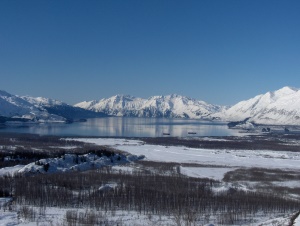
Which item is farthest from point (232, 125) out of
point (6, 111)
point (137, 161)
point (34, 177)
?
point (34, 177)

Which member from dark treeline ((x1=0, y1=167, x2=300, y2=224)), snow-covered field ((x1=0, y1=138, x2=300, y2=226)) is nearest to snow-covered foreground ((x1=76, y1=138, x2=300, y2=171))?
snow-covered field ((x1=0, y1=138, x2=300, y2=226))

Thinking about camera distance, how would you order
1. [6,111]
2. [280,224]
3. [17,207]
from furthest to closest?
[6,111]
[17,207]
[280,224]

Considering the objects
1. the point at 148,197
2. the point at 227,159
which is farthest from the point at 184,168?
the point at 148,197

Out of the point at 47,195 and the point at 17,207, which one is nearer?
the point at 17,207

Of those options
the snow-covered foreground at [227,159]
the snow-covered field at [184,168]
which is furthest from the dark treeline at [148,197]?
the snow-covered foreground at [227,159]

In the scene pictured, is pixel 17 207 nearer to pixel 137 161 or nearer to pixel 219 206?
pixel 219 206

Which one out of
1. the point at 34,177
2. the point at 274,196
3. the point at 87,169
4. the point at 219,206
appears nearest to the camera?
the point at 219,206

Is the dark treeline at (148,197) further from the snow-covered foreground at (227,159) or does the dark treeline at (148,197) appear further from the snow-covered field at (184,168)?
the snow-covered foreground at (227,159)

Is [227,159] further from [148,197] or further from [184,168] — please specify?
[148,197]

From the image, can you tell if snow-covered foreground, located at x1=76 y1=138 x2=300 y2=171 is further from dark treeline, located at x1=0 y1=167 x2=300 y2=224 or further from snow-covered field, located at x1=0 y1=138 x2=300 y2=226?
dark treeline, located at x1=0 y1=167 x2=300 y2=224
